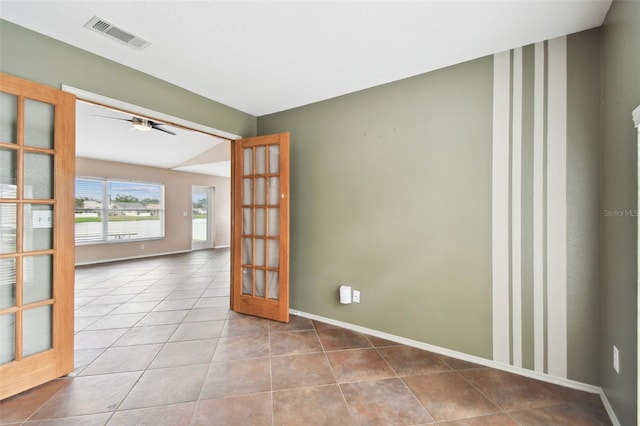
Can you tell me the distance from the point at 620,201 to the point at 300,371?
7.82 feet

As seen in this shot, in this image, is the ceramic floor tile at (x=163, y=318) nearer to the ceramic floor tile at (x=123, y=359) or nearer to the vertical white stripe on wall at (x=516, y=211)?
the ceramic floor tile at (x=123, y=359)

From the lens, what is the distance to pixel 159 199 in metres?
7.28

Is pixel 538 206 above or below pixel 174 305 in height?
above

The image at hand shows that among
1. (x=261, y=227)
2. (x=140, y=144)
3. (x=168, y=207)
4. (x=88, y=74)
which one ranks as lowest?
(x=261, y=227)

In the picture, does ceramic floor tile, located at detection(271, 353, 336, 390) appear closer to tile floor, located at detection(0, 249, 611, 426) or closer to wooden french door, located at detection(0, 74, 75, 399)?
tile floor, located at detection(0, 249, 611, 426)

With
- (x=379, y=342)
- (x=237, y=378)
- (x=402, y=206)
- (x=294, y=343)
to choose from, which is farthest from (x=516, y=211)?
(x=237, y=378)

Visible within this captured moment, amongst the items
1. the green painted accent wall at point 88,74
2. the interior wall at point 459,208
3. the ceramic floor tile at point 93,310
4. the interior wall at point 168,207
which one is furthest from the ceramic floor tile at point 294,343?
the interior wall at point 168,207

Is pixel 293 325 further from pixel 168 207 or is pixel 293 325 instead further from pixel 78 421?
pixel 168 207

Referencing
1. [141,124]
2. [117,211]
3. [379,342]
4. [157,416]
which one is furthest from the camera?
[117,211]

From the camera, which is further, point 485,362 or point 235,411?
point 485,362

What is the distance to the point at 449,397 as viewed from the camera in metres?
1.76

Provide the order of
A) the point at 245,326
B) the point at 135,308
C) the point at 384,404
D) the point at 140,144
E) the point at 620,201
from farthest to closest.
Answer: the point at 140,144 → the point at 135,308 → the point at 245,326 → the point at 384,404 → the point at 620,201

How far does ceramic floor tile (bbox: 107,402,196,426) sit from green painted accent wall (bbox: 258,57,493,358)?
1.65m

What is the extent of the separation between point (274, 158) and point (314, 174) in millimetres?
516
